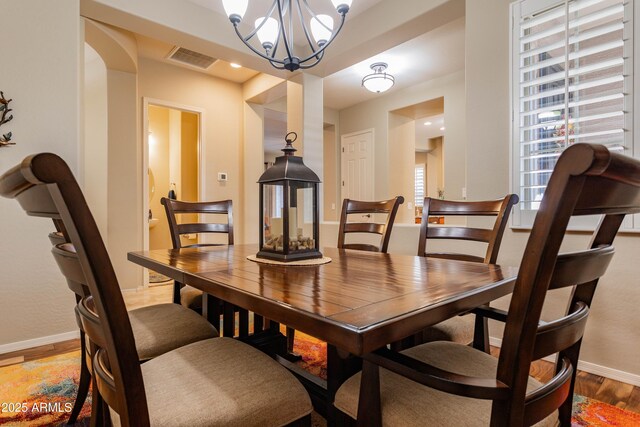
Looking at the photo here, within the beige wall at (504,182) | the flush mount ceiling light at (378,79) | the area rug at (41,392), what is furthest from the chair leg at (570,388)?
the flush mount ceiling light at (378,79)

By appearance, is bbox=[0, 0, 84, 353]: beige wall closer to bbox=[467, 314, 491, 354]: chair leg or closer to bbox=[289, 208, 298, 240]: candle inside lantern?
bbox=[289, 208, 298, 240]: candle inside lantern

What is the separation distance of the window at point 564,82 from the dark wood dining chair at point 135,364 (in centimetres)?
197

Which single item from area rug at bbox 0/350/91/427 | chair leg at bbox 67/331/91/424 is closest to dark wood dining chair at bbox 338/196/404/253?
chair leg at bbox 67/331/91/424

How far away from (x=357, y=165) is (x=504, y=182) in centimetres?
351

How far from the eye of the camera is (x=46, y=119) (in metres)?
2.34

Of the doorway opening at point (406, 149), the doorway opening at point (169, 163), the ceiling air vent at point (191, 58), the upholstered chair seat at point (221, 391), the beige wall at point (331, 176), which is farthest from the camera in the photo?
the beige wall at point (331, 176)

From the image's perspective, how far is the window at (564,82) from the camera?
1803 millimetres

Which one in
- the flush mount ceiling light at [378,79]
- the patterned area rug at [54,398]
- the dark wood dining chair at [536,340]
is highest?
the flush mount ceiling light at [378,79]

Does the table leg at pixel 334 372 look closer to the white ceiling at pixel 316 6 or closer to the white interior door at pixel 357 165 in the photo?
the white ceiling at pixel 316 6

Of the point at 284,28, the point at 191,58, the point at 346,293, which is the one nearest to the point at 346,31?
the point at 284,28

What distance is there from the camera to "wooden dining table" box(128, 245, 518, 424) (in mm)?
639

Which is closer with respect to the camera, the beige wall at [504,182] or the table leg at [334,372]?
the table leg at [334,372]

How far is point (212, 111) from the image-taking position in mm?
4676

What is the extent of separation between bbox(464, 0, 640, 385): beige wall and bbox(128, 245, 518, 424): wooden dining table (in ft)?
3.79
